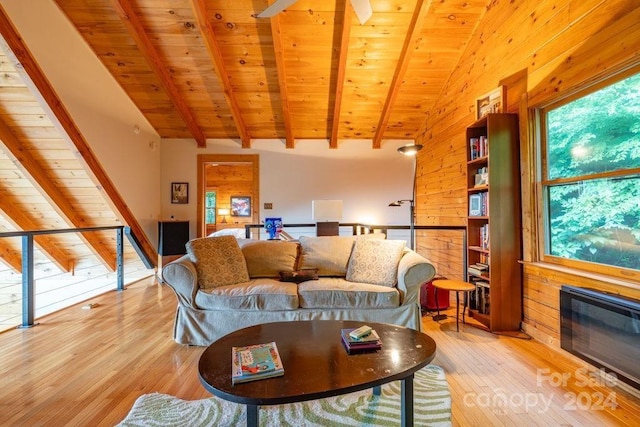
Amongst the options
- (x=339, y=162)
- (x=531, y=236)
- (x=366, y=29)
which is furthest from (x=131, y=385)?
(x=339, y=162)

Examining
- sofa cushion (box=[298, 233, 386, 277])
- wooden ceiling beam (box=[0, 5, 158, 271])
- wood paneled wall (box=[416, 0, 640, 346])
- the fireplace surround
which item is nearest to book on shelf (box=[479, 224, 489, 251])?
wood paneled wall (box=[416, 0, 640, 346])

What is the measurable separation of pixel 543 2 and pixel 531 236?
1975 millimetres

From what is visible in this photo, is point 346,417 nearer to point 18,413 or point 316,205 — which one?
point 18,413

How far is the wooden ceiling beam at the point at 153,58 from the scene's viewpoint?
10.3ft

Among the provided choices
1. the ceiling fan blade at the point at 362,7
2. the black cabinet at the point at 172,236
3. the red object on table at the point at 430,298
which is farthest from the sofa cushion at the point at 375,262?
the black cabinet at the point at 172,236

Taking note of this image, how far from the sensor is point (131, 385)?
181 centimetres

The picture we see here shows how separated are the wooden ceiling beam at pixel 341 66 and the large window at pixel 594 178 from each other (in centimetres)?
221

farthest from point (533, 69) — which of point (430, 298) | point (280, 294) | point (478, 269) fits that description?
point (280, 294)

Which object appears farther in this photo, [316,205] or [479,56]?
[316,205]

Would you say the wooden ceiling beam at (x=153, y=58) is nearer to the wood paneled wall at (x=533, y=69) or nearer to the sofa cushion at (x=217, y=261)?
the sofa cushion at (x=217, y=261)

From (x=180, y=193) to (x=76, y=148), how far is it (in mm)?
2112

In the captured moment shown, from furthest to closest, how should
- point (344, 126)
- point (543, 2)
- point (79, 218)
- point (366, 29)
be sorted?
point (344, 126) → point (79, 218) → point (366, 29) → point (543, 2)

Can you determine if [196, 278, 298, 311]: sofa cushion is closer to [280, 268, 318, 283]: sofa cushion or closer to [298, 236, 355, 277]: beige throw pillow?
[280, 268, 318, 283]: sofa cushion

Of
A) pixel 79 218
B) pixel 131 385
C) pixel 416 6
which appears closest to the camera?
pixel 131 385
